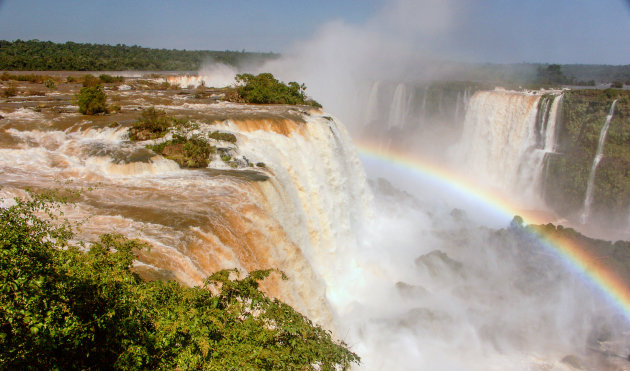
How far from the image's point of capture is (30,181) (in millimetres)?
9664

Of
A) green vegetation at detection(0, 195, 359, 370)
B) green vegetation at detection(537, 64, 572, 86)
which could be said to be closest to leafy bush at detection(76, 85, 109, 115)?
green vegetation at detection(0, 195, 359, 370)

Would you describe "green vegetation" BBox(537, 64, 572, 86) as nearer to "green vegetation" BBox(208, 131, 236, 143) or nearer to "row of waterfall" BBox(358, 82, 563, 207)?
"row of waterfall" BBox(358, 82, 563, 207)

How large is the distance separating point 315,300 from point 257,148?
5995 mm

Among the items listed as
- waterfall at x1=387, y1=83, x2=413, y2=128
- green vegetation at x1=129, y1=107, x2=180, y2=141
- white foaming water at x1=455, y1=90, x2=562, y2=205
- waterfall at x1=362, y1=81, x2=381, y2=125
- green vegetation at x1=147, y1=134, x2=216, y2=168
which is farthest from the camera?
waterfall at x1=362, y1=81, x2=381, y2=125

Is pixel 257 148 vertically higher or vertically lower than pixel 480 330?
higher

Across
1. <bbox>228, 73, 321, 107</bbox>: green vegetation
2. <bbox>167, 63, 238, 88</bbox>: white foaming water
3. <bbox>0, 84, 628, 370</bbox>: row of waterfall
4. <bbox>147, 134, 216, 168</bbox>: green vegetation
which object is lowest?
<bbox>0, 84, 628, 370</bbox>: row of waterfall

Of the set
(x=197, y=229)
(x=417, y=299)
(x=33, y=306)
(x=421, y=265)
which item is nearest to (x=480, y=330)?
(x=417, y=299)

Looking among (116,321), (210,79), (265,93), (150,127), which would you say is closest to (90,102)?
(150,127)

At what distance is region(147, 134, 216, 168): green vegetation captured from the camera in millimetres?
12258

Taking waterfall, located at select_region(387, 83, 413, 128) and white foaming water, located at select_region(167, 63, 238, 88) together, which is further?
white foaming water, located at select_region(167, 63, 238, 88)

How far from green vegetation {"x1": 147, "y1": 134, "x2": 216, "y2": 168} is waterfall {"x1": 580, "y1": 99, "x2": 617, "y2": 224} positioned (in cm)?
2359

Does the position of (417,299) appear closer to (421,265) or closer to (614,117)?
(421,265)

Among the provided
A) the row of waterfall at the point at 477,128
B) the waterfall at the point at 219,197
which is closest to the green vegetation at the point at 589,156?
the row of waterfall at the point at 477,128

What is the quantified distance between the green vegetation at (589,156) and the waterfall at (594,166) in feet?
0.54
